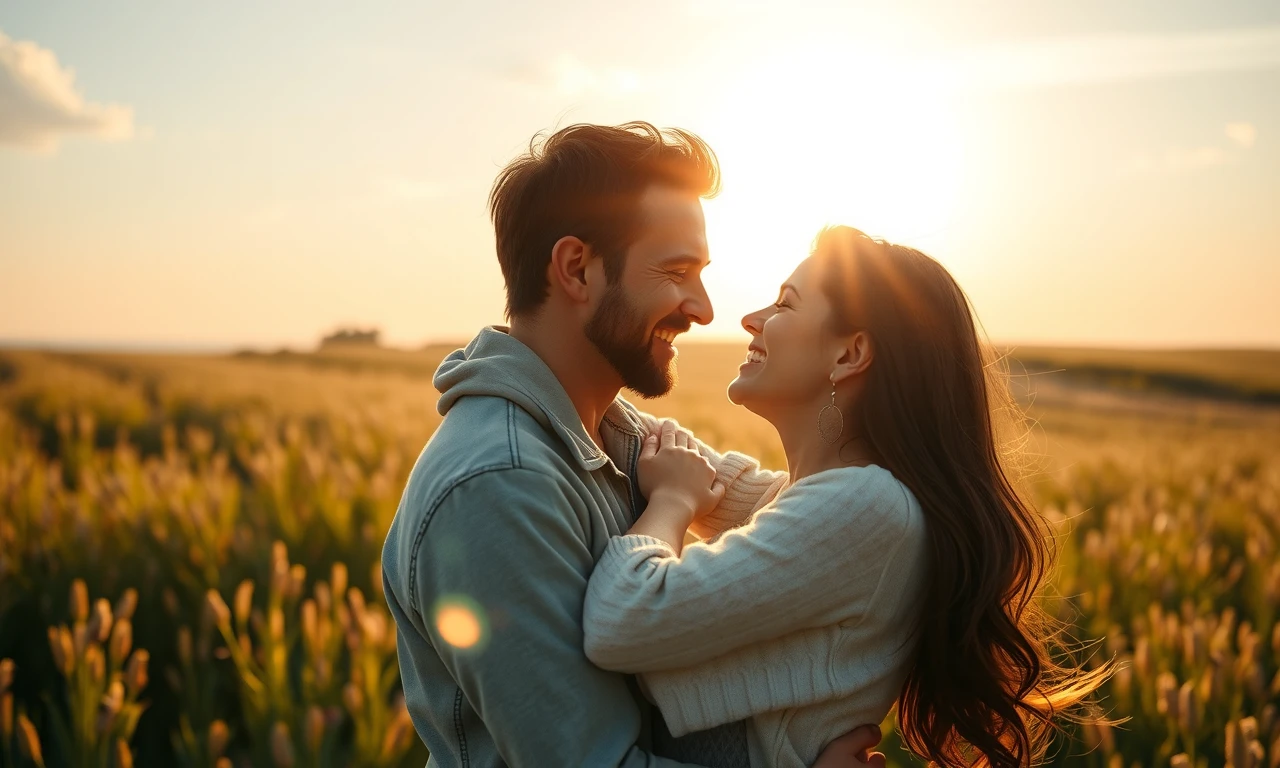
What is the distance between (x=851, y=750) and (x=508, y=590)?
0.94 metres

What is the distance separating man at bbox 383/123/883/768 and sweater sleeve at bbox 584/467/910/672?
0.41 ft

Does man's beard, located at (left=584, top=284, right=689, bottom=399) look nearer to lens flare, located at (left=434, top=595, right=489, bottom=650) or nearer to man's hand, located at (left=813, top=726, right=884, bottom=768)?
lens flare, located at (left=434, top=595, right=489, bottom=650)

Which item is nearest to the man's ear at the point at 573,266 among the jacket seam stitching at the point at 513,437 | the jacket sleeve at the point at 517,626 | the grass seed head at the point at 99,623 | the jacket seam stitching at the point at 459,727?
the jacket seam stitching at the point at 513,437

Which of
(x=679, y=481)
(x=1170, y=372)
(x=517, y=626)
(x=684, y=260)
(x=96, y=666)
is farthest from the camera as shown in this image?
(x=1170, y=372)

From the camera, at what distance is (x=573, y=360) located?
2840 mm

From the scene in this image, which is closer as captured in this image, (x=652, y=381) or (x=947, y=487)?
(x=947, y=487)

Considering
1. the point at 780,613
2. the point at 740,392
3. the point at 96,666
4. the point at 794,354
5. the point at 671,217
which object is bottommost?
the point at 96,666

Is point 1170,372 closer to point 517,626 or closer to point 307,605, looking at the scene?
point 307,605

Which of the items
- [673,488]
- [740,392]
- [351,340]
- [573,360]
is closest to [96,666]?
[573,360]

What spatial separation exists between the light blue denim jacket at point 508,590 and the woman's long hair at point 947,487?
783 millimetres

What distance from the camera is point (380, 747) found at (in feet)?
11.8

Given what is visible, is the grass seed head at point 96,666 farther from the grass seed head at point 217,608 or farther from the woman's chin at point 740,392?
the woman's chin at point 740,392

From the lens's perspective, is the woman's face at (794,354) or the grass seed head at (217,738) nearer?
the woman's face at (794,354)

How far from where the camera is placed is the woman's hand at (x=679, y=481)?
2.70 metres
